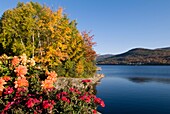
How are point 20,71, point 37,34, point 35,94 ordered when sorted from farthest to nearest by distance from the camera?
point 37,34 < point 20,71 < point 35,94

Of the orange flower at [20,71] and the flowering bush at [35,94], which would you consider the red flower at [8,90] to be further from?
the orange flower at [20,71]

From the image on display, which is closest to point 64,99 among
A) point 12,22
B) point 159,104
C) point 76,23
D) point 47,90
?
point 47,90

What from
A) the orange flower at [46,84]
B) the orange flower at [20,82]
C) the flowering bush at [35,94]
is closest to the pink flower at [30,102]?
the flowering bush at [35,94]

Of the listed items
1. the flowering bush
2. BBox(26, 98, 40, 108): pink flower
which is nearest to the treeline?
the flowering bush

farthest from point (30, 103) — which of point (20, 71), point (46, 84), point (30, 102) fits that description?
point (20, 71)

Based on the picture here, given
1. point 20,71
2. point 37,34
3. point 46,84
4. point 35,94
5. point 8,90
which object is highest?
point 37,34

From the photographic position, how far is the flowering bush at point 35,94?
6.57 m

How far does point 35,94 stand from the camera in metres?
7.40

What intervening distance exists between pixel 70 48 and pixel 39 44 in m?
6.30

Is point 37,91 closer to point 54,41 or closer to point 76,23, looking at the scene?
point 54,41

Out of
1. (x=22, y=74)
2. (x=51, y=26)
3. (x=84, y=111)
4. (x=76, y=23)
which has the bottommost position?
(x=84, y=111)

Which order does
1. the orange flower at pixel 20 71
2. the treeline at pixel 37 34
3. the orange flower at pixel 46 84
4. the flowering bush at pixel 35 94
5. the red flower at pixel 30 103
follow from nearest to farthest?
the red flower at pixel 30 103 < the flowering bush at pixel 35 94 < the orange flower at pixel 46 84 < the orange flower at pixel 20 71 < the treeline at pixel 37 34

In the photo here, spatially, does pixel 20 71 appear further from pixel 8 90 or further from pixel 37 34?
pixel 37 34

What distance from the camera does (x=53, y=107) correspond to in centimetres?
657
